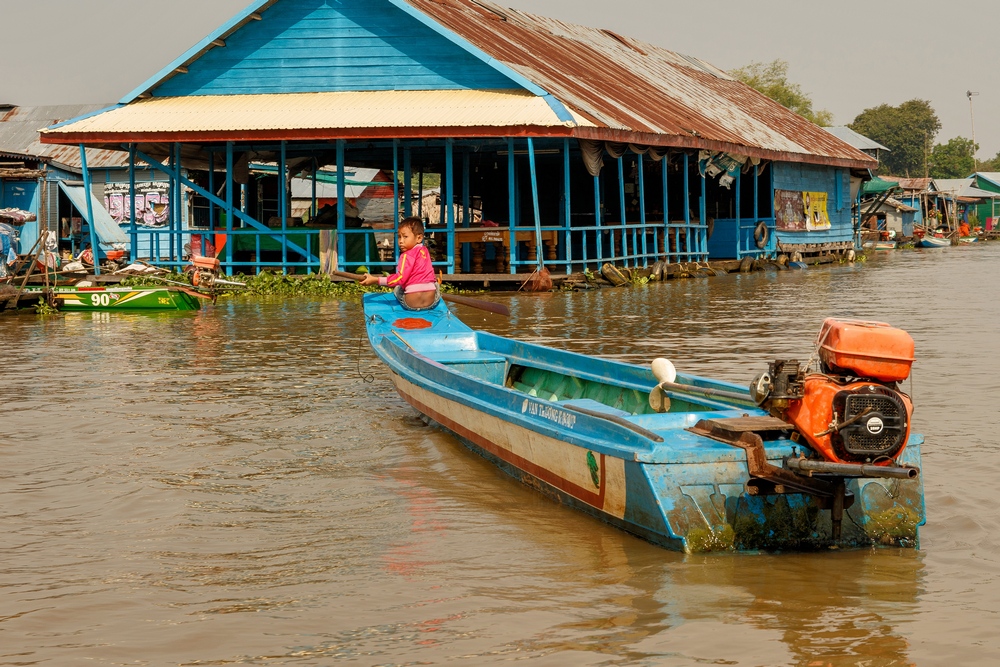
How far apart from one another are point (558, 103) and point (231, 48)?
661cm

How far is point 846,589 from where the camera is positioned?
517 cm

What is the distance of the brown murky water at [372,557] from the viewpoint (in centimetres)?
462

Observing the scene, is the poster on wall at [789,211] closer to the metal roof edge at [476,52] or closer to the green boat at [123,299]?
the metal roof edge at [476,52]

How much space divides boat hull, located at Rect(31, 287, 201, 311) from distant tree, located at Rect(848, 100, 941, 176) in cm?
9611

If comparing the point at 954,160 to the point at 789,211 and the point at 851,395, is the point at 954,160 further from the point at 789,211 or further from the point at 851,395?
the point at 851,395

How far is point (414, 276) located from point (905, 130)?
104 m

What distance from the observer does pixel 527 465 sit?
6887mm

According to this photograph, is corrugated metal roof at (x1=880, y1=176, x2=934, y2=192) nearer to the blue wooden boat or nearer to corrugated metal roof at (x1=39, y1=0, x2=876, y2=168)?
corrugated metal roof at (x1=39, y1=0, x2=876, y2=168)

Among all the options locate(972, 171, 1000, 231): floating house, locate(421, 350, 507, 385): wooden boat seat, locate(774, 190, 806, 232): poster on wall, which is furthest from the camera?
locate(972, 171, 1000, 231): floating house

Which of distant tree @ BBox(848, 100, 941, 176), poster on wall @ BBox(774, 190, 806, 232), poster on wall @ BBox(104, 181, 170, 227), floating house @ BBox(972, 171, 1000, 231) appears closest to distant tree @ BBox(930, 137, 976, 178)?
distant tree @ BBox(848, 100, 941, 176)

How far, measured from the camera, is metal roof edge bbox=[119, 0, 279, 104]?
21969 mm

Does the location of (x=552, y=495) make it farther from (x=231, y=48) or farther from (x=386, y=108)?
(x=231, y=48)

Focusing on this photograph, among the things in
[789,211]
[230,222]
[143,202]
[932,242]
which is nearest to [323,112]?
[230,222]

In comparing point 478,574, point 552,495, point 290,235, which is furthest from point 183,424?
point 290,235
